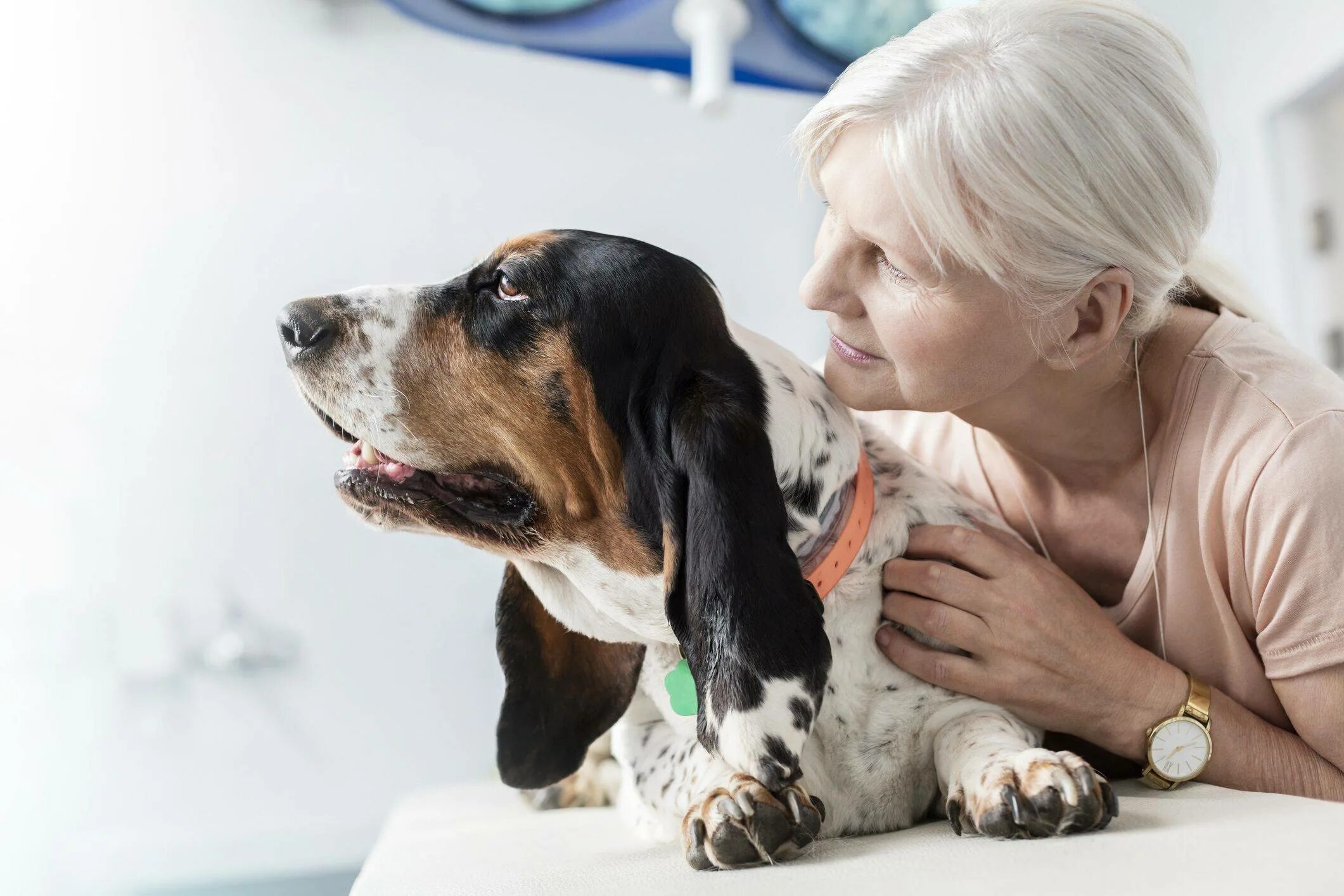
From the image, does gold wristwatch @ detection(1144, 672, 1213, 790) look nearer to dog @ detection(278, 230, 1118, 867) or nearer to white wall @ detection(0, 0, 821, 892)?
dog @ detection(278, 230, 1118, 867)

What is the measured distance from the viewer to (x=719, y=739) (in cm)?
103

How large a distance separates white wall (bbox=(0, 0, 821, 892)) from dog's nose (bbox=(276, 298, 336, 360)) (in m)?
1.40

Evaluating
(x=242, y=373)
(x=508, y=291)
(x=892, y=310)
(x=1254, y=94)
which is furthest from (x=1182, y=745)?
(x=1254, y=94)

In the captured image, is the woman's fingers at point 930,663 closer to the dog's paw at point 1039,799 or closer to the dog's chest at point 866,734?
the dog's chest at point 866,734

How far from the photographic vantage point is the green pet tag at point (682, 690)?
1289 mm

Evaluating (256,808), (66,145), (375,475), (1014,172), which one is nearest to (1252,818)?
(1014,172)

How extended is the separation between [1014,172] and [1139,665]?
2.10 ft

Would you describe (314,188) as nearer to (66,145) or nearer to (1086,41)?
(66,145)

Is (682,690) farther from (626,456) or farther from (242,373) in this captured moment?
(242,373)

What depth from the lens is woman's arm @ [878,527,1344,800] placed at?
1.27 metres

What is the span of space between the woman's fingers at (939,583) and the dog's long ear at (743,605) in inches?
10.2

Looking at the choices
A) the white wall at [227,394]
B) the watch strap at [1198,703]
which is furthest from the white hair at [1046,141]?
the white wall at [227,394]

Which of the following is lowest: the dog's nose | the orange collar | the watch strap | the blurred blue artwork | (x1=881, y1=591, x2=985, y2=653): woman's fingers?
the watch strap

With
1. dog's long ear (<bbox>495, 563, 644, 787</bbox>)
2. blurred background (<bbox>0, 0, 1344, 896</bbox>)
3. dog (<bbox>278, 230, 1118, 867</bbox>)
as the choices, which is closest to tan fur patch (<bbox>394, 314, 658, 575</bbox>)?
dog (<bbox>278, 230, 1118, 867</bbox>)
